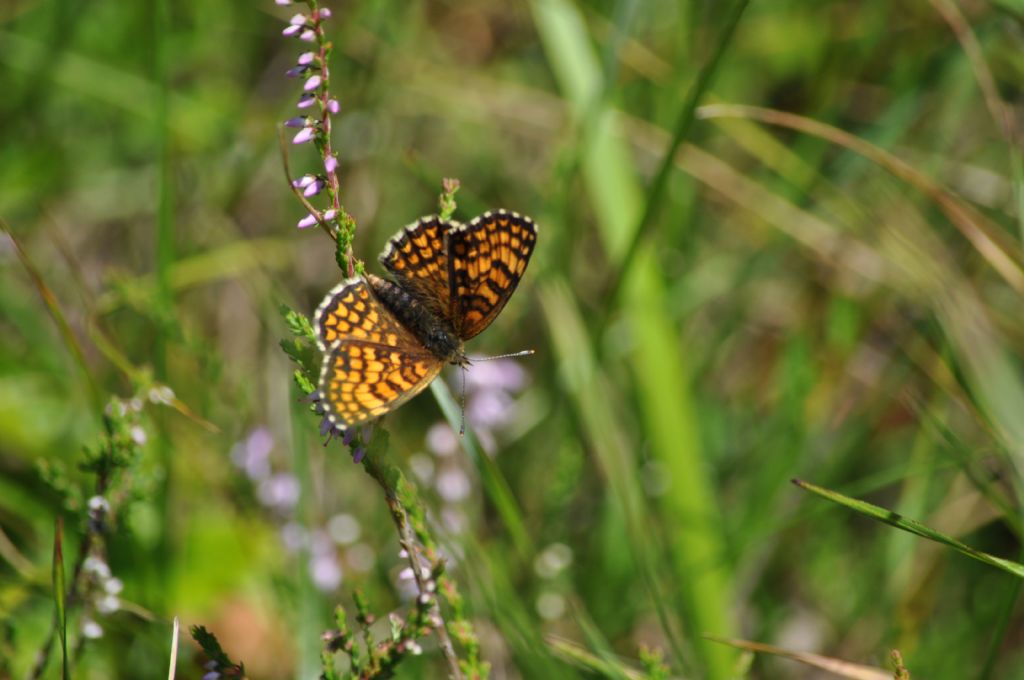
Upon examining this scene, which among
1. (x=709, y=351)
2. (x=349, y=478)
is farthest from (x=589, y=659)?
(x=709, y=351)

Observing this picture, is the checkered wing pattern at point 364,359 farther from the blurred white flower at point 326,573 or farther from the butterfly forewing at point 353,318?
the blurred white flower at point 326,573

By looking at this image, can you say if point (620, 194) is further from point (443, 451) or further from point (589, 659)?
point (589, 659)

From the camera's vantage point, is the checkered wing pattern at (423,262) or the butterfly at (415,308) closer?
the butterfly at (415,308)

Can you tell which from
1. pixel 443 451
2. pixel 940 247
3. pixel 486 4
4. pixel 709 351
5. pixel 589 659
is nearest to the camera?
pixel 589 659

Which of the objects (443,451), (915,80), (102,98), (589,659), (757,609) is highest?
(102,98)

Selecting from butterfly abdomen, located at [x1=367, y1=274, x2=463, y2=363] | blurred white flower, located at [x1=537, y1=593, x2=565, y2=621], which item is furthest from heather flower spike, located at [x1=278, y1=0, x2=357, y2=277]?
blurred white flower, located at [x1=537, y1=593, x2=565, y2=621]

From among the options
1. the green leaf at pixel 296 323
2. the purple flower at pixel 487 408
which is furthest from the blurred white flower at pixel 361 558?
the green leaf at pixel 296 323

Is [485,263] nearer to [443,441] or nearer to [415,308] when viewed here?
[415,308]
